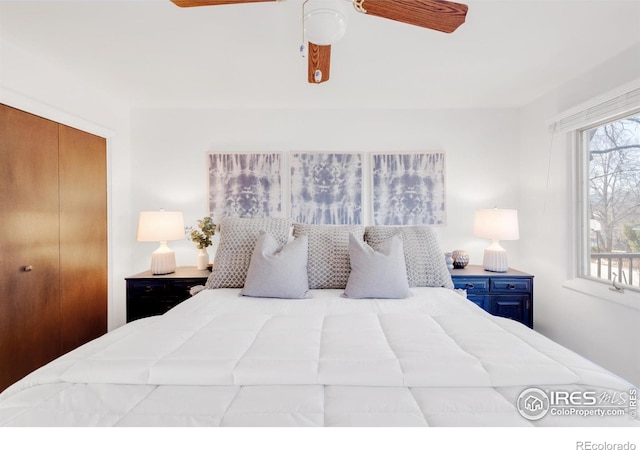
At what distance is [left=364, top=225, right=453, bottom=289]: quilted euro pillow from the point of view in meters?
2.06

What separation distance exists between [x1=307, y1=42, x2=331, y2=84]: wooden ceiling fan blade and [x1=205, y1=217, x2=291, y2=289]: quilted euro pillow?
1046 millimetres

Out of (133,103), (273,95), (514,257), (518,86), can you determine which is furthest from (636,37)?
(133,103)

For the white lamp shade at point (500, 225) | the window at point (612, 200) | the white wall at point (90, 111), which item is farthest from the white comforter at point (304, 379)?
the white wall at point (90, 111)

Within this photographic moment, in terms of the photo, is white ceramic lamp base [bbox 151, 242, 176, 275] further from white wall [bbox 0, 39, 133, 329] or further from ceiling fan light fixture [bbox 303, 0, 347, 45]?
ceiling fan light fixture [bbox 303, 0, 347, 45]

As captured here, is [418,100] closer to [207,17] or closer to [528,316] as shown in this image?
[207,17]

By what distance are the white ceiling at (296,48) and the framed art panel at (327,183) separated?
55cm

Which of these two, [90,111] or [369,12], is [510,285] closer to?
[369,12]

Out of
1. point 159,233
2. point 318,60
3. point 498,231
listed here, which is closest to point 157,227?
point 159,233

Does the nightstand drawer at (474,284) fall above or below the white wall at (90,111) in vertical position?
below

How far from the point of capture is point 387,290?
1.81m

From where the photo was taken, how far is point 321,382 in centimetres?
86

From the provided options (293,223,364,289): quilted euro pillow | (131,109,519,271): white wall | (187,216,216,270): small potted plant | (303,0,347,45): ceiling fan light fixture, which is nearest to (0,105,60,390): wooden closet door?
(131,109,519,271): white wall

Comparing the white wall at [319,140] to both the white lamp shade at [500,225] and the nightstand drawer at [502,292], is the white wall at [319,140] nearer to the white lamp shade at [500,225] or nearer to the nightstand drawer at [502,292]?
the white lamp shade at [500,225]

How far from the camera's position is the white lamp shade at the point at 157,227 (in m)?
2.48
